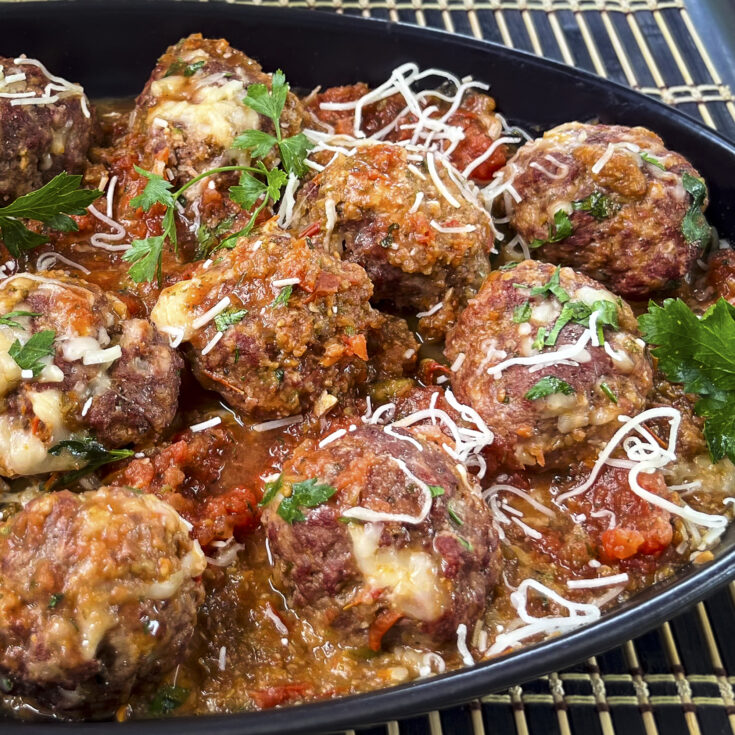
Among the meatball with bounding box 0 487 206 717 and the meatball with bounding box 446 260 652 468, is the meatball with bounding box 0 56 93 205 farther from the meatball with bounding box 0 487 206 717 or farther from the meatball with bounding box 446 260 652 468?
the meatball with bounding box 446 260 652 468

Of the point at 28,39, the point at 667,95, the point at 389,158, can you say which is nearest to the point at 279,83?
the point at 389,158

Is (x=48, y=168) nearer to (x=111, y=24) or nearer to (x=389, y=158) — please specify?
(x=111, y=24)

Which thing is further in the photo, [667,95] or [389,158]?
[667,95]

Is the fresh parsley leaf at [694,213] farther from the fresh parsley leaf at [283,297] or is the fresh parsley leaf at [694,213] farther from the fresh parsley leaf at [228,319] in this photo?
the fresh parsley leaf at [228,319]

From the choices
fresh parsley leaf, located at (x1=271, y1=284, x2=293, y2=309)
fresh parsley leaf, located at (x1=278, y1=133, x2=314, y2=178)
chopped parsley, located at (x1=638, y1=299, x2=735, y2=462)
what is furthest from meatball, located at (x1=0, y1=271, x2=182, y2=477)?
chopped parsley, located at (x1=638, y1=299, x2=735, y2=462)

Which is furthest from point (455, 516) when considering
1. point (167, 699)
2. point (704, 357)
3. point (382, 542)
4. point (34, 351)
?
point (34, 351)

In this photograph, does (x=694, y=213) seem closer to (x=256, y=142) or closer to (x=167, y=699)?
(x=256, y=142)
